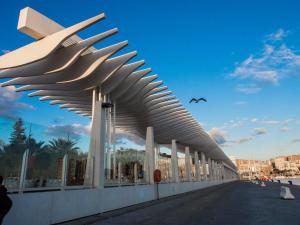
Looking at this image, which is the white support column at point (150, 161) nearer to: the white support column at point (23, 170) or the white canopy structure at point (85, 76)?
the white canopy structure at point (85, 76)

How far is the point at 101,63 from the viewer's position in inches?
559

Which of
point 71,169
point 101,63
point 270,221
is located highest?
point 101,63

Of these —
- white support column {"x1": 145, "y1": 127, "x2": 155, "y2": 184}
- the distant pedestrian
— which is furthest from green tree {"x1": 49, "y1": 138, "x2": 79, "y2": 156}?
white support column {"x1": 145, "y1": 127, "x2": 155, "y2": 184}

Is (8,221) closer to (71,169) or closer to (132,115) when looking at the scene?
(71,169)

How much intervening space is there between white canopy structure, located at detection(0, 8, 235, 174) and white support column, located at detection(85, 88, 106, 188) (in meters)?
0.66

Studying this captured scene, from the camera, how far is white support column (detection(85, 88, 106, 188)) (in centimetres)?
1464

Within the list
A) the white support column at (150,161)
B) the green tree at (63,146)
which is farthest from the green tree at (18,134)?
the white support column at (150,161)

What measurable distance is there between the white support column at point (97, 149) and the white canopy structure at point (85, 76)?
656mm

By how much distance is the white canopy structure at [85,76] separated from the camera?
12148 millimetres

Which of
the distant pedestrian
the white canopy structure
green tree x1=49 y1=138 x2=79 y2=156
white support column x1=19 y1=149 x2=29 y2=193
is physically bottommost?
the distant pedestrian

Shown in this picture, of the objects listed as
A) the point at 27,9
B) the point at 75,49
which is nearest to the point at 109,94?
the point at 75,49

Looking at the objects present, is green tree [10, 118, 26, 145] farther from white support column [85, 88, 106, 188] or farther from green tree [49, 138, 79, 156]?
white support column [85, 88, 106, 188]

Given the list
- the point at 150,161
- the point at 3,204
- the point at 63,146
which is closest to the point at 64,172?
the point at 63,146

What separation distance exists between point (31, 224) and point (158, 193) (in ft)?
51.9
